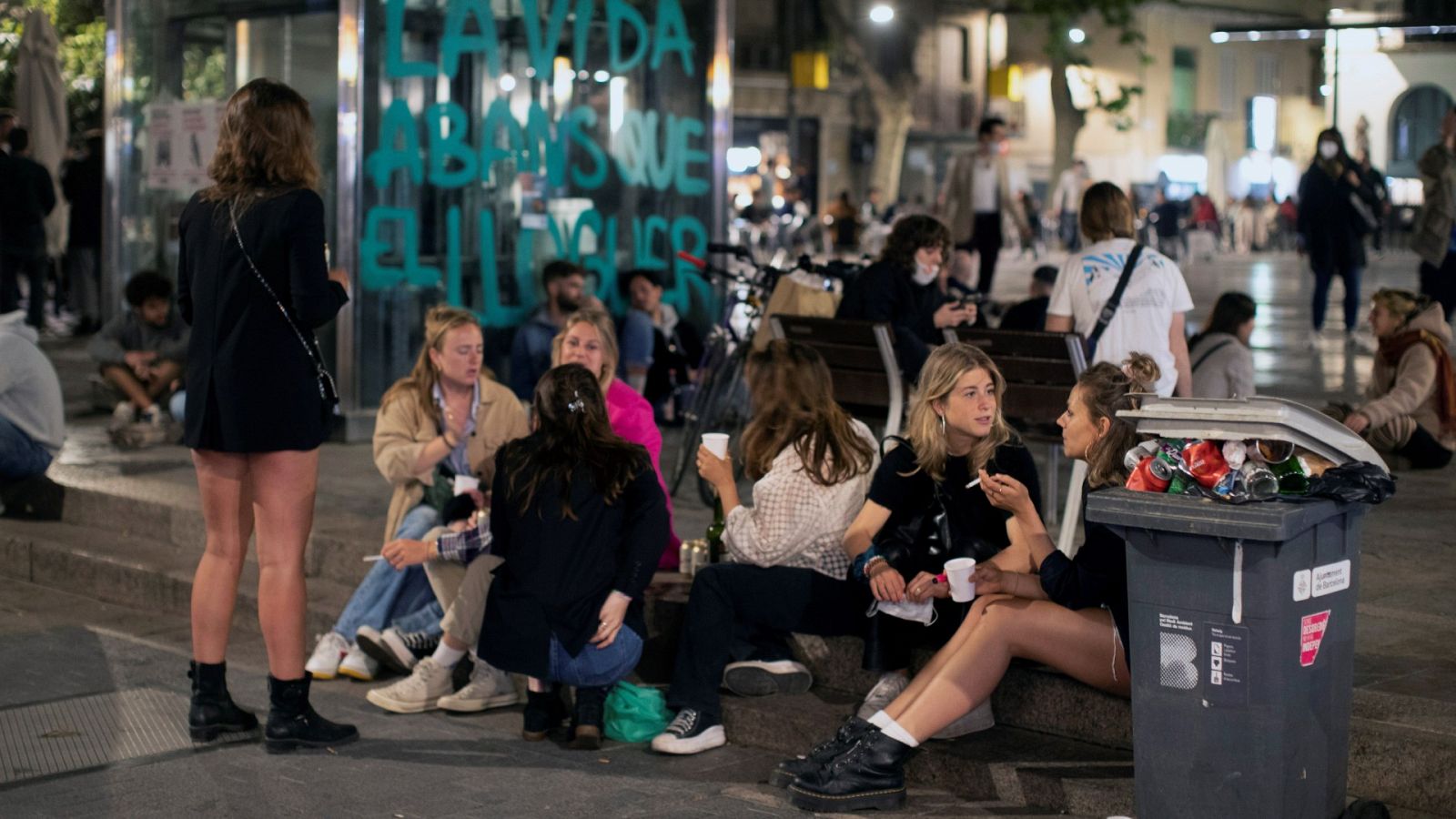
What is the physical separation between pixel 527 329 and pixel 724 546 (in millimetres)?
4547

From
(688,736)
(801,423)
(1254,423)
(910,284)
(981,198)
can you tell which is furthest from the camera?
(981,198)

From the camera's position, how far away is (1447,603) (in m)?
6.18

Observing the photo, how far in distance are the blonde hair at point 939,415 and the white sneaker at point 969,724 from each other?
71 cm

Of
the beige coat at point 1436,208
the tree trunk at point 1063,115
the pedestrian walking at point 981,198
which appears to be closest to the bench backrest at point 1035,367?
the beige coat at point 1436,208

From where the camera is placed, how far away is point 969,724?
18.2 ft

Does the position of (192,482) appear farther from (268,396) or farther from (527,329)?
(268,396)

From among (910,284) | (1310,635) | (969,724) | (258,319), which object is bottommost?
(969,724)

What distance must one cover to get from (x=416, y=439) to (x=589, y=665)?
1.41 meters

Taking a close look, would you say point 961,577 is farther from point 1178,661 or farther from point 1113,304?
point 1113,304

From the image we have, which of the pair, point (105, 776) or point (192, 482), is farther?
point (192, 482)

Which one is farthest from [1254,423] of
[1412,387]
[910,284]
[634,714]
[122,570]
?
[122,570]

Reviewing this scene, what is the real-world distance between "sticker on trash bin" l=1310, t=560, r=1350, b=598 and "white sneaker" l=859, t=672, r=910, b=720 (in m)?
1.49

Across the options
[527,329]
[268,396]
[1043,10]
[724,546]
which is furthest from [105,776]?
[1043,10]

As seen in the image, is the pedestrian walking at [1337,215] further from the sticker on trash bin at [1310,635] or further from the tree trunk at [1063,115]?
the tree trunk at [1063,115]
